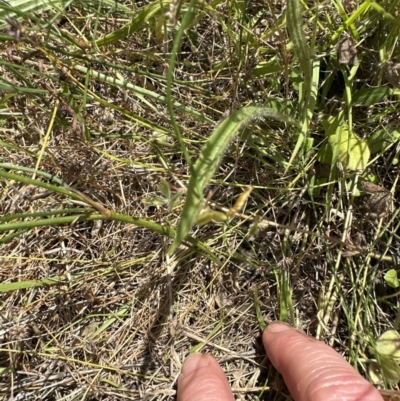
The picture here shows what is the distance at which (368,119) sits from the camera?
3.59ft

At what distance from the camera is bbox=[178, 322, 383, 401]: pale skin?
1.06 metres

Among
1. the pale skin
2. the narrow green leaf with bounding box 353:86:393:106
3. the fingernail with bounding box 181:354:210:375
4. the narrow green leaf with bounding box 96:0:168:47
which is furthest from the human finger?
the narrow green leaf with bounding box 96:0:168:47

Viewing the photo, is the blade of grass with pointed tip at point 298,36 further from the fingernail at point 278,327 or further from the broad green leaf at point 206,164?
the fingernail at point 278,327

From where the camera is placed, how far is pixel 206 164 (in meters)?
0.66

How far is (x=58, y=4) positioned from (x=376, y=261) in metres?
0.95

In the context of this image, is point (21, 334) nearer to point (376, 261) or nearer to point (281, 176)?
point (281, 176)

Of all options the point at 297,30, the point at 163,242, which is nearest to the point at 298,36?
the point at 297,30

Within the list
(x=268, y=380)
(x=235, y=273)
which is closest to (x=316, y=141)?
(x=235, y=273)

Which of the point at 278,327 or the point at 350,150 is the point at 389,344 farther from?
the point at 350,150

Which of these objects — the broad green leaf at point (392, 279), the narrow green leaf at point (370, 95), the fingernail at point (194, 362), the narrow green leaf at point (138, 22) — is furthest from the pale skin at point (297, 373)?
the narrow green leaf at point (138, 22)

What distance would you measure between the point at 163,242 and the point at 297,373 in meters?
0.44

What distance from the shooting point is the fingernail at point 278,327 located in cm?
112

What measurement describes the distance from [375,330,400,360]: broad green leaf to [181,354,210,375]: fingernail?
1.31 ft

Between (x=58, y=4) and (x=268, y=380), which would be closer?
(x=58, y=4)
